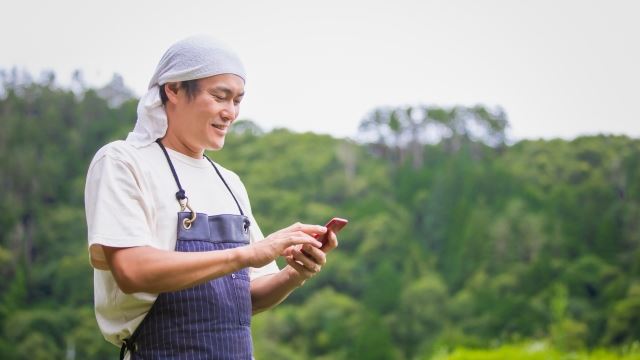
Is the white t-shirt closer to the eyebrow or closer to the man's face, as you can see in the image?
the man's face

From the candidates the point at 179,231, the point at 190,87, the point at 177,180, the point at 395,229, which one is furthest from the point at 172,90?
the point at 395,229

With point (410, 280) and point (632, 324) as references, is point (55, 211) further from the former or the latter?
point (632, 324)

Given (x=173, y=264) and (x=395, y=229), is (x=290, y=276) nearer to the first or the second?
(x=173, y=264)

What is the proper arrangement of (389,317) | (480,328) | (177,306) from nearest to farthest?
1. (177,306)
2. (480,328)
3. (389,317)

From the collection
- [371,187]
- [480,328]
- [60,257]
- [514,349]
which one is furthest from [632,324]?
[514,349]

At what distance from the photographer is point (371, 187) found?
2665 inches

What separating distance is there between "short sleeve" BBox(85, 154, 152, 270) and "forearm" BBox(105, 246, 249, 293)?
0.03m

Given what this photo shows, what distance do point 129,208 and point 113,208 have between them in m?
0.03

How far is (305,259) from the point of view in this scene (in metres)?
1.83

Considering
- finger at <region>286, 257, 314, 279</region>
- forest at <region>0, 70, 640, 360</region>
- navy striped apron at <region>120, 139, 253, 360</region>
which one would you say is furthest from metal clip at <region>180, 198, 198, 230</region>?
forest at <region>0, 70, 640, 360</region>

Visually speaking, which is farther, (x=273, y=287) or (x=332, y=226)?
(x=273, y=287)

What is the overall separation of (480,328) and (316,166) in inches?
920

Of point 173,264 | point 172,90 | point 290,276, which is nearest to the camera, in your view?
point 173,264

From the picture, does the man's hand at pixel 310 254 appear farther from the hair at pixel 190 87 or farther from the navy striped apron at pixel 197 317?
the hair at pixel 190 87
